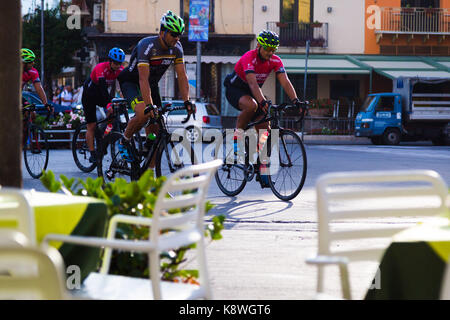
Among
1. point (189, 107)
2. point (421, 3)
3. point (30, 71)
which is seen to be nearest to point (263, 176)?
point (189, 107)

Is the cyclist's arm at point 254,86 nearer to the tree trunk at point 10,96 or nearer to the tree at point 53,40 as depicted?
the tree trunk at point 10,96

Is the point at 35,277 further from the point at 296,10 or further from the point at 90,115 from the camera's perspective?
the point at 296,10

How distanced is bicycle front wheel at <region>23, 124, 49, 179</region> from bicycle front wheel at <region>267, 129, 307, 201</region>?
12.9 ft

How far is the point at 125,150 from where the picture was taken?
27.9 feet

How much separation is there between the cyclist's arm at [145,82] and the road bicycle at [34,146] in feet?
13.2

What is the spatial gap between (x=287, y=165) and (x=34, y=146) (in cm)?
442

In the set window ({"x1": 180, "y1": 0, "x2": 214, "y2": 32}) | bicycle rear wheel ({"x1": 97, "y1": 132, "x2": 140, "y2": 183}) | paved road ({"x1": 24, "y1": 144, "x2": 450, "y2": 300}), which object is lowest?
paved road ({"x1": 24, "y1": 144, "x2": 450, "y2": 300})

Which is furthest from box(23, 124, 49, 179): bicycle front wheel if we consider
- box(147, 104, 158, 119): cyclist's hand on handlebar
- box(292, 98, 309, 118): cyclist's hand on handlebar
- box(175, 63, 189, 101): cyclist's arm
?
box(292, 98, 309, 118): cyclist's hand on handlebar

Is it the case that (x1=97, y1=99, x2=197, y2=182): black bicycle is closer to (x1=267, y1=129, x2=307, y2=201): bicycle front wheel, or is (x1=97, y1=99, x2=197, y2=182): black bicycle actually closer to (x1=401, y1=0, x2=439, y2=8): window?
(x1=267, y1=129, x2=307, y2=201): bicycle front wheel

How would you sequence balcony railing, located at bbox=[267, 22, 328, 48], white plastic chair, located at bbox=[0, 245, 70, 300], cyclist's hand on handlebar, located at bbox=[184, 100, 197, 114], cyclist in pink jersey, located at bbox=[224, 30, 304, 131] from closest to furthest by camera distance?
white plastic chair, located at bbox=[0, 245, 70, 300] < cyclist's hand on handlebar, located at bbox=[184, 100, 197, 114] < cyclist in pink jersey, located at bbox=[224, 30, 304, 131] < balcony railing, located at bbox=[267, 22, 328, 48]

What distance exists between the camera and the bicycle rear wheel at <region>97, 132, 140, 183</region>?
8.48m

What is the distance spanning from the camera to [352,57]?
36.6 meters

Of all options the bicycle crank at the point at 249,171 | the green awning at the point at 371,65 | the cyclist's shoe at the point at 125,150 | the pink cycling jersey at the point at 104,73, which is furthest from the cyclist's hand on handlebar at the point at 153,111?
the green awning at the point at 371,65
